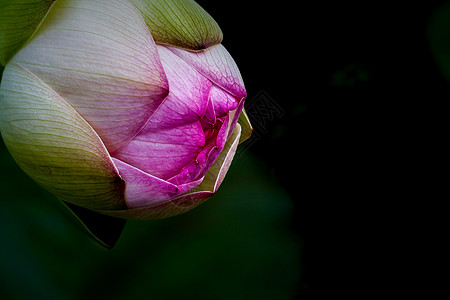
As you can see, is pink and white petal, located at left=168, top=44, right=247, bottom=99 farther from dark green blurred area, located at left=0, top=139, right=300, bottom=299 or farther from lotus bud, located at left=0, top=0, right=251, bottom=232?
dark green blurred area, located at left=0, top=139, right=300, bottom=299

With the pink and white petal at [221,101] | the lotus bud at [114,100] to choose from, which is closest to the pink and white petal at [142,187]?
the lotus bud at [114,100]

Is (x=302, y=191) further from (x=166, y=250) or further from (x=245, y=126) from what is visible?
(x=245, y=126)

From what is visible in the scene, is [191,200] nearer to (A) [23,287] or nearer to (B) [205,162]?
(B) [205,162]

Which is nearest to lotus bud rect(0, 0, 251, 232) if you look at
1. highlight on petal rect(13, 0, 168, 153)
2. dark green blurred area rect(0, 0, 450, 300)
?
highlight on petal rect(13, 0, 168, 153)

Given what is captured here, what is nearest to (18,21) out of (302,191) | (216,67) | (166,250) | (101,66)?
(101,66)

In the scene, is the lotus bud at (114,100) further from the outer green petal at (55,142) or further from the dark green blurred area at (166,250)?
the dark green blurred area at (166,250)

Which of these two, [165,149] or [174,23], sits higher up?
[174,23]
